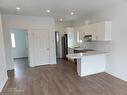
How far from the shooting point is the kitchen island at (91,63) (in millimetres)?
4211

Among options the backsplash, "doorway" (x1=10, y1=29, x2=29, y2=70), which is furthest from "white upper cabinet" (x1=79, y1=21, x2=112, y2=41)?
"doorway" (x1=10, y1=29, x2=29, y2=70)

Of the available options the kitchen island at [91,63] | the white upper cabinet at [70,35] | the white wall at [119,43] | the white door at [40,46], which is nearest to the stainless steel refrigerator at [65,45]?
the white upper cabinet at [70,35]

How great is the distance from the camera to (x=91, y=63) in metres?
4.41

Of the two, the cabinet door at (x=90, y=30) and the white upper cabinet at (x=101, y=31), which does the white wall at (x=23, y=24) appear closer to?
the cabinet door at (x=90, y=30)

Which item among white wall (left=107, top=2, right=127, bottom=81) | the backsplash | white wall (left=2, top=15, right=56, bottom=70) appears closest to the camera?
white wall (left=107, top=2, right=127, bottom=81)

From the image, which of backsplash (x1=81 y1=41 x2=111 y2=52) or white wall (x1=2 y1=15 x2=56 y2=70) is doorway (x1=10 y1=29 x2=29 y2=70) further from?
backsplash (x1=81 y1=41 x2=111 y2=52)

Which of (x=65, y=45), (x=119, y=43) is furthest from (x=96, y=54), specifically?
(x=65, y=45)

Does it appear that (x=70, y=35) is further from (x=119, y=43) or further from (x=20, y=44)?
(x=119, y=43)

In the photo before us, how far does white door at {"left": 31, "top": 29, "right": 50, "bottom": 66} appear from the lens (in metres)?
5.78

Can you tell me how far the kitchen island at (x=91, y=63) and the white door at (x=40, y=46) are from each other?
2.34 meters

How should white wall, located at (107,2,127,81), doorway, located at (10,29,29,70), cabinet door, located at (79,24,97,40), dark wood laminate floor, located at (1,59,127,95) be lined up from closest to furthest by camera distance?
dark wood laminate floor, located at (1,59,127,95) → white wall, located at (107,2,127,81) → cabinet door, located at (79,24,97,40) → doorway, located at (10,29,29,70)

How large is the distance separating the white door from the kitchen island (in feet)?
7.68

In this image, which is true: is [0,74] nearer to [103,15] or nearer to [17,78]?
[17,78]

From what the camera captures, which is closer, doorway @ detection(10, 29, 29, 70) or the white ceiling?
the white ceiling
